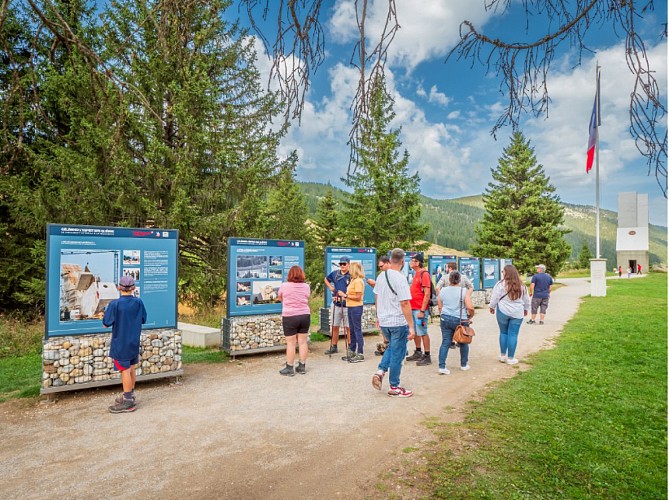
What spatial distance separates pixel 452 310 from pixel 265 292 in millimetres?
4400

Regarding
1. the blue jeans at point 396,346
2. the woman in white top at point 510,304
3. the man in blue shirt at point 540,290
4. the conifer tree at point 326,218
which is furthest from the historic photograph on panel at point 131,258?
the conifer tree at point 326,218

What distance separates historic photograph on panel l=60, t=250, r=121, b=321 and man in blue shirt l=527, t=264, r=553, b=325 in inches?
496

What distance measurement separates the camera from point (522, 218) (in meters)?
34.4

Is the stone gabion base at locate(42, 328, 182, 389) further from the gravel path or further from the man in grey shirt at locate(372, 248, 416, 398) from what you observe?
the man in grey shirt at locate(372, 248, 416, 398)

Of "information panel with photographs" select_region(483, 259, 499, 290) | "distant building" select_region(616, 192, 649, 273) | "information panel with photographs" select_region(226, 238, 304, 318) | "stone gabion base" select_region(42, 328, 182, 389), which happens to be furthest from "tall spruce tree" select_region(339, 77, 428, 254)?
"distant building" select_region(616, 192, 649, 273)

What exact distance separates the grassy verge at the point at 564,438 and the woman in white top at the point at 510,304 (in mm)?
725

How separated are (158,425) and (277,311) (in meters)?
4.74

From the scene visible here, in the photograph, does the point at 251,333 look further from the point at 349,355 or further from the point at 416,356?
the point at 416,356

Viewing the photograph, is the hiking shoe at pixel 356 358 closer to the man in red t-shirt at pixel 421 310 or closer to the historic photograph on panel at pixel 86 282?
the man in red t-shirt at pixel 421 310

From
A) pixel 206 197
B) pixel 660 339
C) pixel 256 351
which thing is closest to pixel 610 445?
pixel 256 351

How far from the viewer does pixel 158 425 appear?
525 cm

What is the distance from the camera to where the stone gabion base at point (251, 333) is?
913 cm

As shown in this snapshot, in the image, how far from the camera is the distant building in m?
62.3

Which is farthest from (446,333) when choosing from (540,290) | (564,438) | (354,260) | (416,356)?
(540,290)
